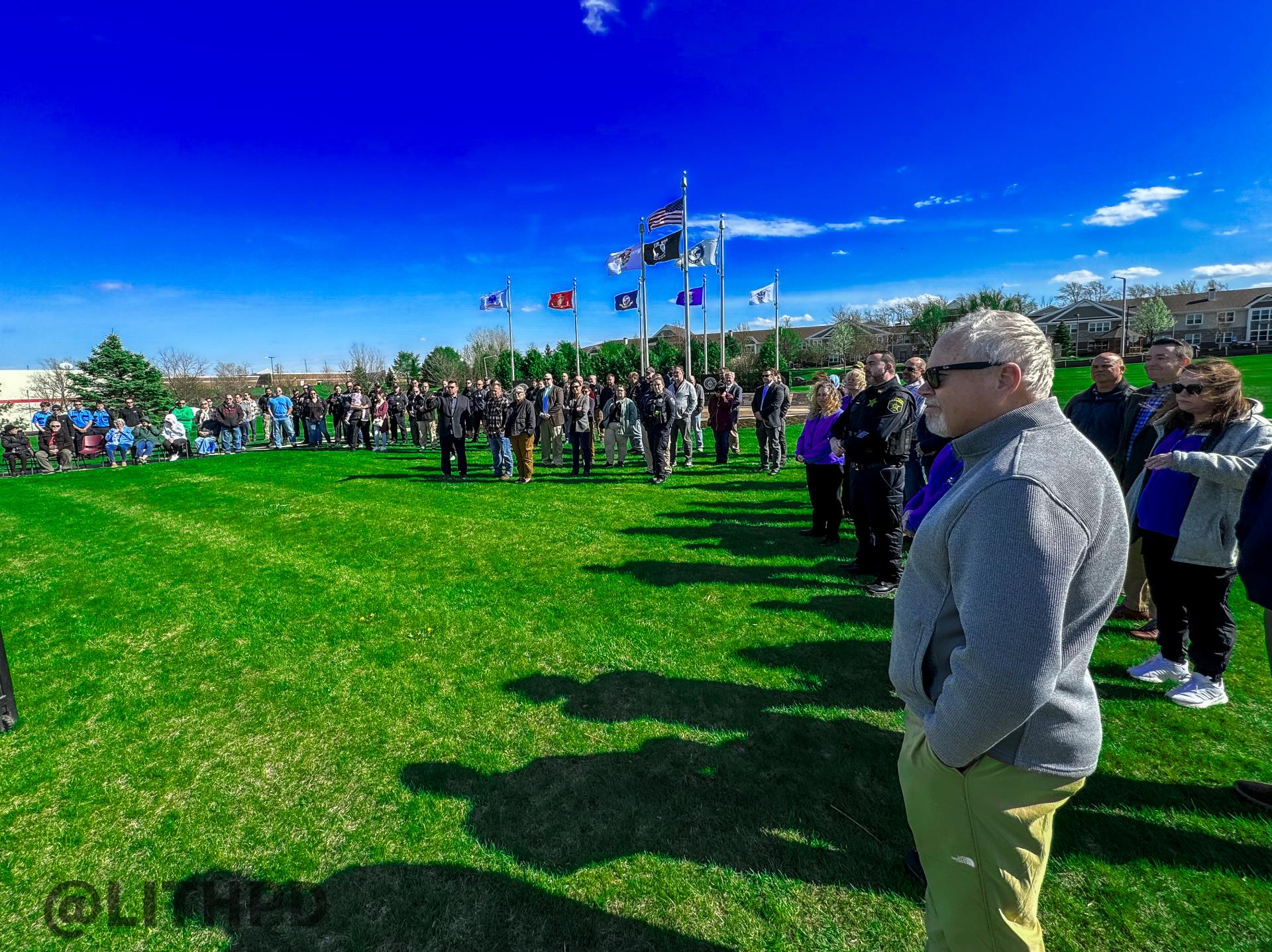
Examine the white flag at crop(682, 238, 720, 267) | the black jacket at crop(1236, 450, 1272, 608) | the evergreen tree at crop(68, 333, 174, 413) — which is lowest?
the black jacket at crop(1236, 450, 1272, 608)

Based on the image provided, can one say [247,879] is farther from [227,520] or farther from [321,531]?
[227,520]

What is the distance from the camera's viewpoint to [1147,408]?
4883 millimetres

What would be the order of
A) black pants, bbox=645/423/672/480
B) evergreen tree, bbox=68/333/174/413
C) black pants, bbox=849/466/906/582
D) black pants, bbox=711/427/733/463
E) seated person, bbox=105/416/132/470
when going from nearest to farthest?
black pants, bbox=849/466/906/582 < black pants, bbox=645/423/672/480 < black pants, bbox=711/427/733/463 < seated person, bbox=105/416/132/470 < evergreen tree, bbox=68/333/174/413

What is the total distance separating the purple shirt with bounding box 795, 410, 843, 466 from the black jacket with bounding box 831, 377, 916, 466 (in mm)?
1190

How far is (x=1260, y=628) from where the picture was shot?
4738 mm

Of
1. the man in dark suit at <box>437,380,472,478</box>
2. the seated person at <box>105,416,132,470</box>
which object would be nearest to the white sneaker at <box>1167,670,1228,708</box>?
the man in dark suit at <box>437,380,472,478</box>

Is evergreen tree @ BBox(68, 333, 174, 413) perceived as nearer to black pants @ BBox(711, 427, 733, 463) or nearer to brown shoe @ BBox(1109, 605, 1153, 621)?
black pants @ BBox(711, 427, 733, 463)

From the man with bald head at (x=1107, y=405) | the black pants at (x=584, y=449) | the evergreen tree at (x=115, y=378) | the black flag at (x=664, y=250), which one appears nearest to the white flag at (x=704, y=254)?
the black flag at (x=664, y=250)

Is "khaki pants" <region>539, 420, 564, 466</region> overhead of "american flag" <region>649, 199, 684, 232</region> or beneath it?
beneath

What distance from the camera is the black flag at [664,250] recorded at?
72.8 feet

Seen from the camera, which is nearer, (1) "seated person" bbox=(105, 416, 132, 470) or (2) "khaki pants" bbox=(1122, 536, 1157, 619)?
(2) "khaki pants" bbox=(1122, 536, 1157, 619)

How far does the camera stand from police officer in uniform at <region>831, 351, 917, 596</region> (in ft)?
17.5

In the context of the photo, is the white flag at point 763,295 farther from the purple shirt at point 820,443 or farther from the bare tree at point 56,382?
the bare tree at point 56,382

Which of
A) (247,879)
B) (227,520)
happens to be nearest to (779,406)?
(227,520)
